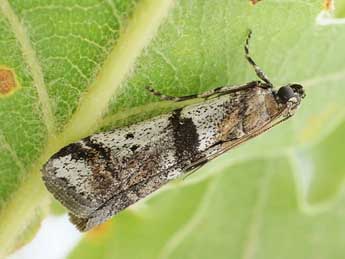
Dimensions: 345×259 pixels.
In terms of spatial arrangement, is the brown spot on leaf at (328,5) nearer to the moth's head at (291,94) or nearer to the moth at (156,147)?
the moth at (156,147)

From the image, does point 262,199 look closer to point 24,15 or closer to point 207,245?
point 207,245

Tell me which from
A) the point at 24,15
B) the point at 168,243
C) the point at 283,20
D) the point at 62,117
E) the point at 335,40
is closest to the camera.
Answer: the point at 24,15

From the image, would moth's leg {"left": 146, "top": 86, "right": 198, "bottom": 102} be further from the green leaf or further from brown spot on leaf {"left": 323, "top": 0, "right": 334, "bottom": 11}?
brown spot on leaf {"left": 323, "top": 0, "right": 334, "bottom": 11}

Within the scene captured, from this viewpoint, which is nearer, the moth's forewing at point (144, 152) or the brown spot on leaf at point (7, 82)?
the brown spot on leaf at point (7, 82)

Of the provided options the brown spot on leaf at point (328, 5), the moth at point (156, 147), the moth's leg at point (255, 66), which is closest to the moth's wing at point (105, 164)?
the moth at point (156, 147)

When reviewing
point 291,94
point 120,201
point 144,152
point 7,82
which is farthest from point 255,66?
point 7,82

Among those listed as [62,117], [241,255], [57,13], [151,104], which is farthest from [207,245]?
[57,13]
